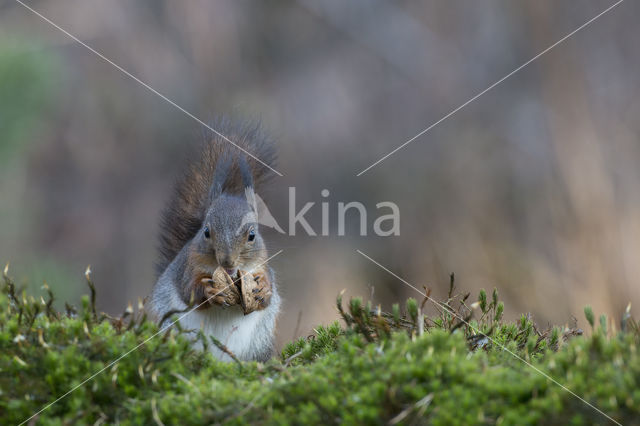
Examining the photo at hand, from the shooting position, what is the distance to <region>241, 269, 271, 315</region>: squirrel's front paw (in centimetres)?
236

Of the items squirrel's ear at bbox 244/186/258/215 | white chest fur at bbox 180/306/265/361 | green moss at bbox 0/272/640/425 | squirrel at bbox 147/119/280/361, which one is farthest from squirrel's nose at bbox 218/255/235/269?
green moss at bbox 0/272/640/425

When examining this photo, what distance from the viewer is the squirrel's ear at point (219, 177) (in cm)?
266

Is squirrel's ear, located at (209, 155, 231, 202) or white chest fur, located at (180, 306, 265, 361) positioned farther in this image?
squirrel's ear, located at (209, 155, 231, 202)

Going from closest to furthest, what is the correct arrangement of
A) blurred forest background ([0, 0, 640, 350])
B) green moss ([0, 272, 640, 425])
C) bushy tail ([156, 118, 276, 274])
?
green moss ([0, 272, 640, 425]) < bushy tail ([156, 118, 276, 274]) < blurred forest background ([0, 0, 640, 350])

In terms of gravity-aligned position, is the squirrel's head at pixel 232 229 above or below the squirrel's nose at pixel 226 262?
above

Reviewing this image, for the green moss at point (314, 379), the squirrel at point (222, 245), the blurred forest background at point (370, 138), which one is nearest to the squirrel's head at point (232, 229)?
the squirrel at point (222, 245)

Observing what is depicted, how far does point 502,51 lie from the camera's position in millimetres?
5594

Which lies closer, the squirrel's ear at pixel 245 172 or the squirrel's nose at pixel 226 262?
the squirrel's nose at pixel 226 262

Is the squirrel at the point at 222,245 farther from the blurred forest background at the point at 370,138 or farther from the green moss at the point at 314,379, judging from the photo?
the blurred forest background at the point at 370,138

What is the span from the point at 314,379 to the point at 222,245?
1.31 metres

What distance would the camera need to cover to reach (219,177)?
105 inches

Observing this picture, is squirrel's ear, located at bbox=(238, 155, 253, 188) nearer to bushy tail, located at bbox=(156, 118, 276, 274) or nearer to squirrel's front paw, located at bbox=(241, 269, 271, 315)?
bushy tail, located at bbox=(156, 118, 276, 274)

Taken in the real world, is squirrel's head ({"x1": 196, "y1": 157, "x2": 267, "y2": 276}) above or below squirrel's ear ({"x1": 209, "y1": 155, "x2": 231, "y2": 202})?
below

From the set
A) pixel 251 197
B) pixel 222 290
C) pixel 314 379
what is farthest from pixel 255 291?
pixel 314 379
